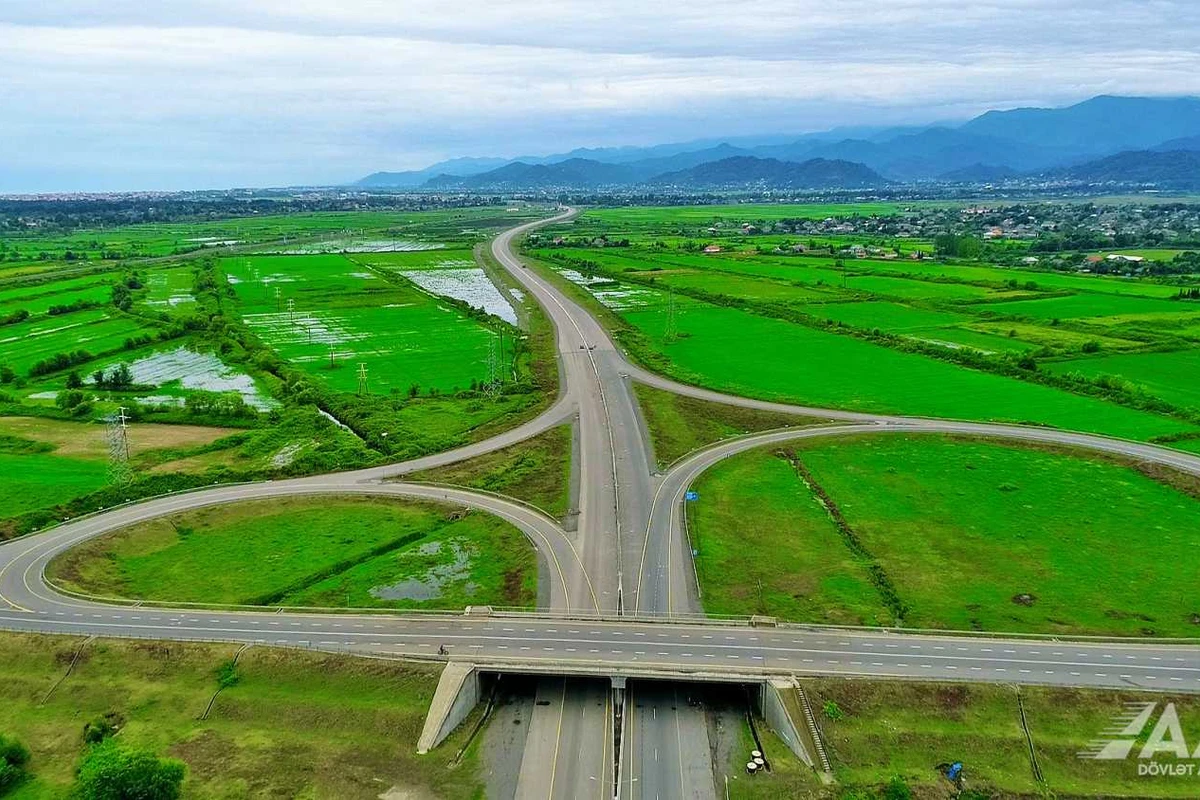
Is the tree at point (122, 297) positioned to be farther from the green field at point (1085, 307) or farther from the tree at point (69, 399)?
the green field at point (1085, 307)

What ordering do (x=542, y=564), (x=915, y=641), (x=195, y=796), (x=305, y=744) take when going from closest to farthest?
(x=195, y=796)
(x=305, y=744)
(x=915, y=641)
(x=542, y=564)

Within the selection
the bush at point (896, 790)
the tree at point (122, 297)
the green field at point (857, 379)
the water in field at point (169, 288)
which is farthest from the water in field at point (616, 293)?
the bush at point (896, 790)

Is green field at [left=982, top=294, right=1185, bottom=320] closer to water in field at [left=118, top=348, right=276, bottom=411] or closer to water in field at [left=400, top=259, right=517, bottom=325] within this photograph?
water in field at [left=400, top=259, right=517, bottom=325]

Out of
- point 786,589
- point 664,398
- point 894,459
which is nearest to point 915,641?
point 786,589

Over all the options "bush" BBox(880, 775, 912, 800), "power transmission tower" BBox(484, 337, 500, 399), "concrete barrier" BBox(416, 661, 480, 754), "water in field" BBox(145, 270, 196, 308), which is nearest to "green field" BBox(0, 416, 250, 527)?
"power transmission tower" BBox(484, 337, 500, 399)

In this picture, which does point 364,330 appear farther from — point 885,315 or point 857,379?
point 885,315

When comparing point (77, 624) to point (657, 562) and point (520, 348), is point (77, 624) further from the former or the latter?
point (520, 348)
